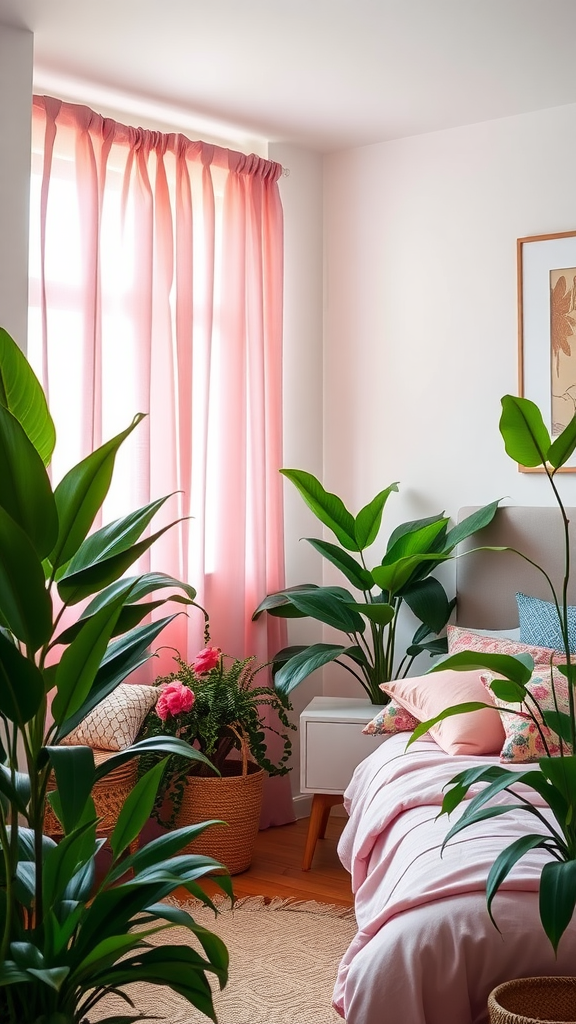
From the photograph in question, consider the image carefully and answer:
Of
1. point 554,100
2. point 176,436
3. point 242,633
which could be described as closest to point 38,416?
point 176,436

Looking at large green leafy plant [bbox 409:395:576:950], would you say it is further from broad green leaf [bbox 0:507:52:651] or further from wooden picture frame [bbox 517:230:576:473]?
wooden picture frame [bbox 517:230:576:473]

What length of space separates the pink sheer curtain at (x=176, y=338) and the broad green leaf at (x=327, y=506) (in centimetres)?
33

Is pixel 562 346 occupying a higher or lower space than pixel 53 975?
higher

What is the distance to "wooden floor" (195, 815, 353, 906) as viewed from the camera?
3.64m

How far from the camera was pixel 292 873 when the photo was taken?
3842 millimetres

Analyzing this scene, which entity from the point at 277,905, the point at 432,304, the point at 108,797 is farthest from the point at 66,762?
the point at 432,304

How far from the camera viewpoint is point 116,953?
4.87 ft

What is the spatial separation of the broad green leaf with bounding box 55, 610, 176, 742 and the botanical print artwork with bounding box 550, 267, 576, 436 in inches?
104

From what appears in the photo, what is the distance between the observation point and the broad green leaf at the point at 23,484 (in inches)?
57.9

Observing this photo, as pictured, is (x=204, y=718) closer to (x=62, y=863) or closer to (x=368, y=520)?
(x=368, y=520)

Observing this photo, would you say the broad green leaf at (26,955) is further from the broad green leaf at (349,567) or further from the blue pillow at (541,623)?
the broad green leaf at (349,567)

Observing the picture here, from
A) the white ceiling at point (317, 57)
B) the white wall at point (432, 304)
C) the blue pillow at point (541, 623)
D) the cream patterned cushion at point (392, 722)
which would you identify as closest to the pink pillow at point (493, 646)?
the blue pillow at point (541, 623)

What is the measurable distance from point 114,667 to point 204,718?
2086 mm

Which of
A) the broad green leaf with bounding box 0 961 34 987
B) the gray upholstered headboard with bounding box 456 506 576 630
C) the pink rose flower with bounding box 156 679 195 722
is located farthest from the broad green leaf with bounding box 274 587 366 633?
the broad green leaf with bounding box 0 961 34 987
